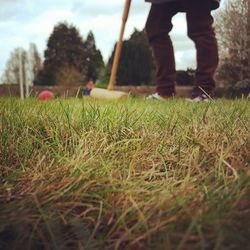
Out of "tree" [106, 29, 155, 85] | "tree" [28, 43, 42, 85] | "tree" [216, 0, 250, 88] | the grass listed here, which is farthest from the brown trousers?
"tree" [28, 43, 42, 85]

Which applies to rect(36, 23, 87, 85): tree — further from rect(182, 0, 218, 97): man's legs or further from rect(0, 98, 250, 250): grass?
rect(0, 98, 250, 250): grass

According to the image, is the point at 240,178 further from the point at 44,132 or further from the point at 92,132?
the point at 44,132

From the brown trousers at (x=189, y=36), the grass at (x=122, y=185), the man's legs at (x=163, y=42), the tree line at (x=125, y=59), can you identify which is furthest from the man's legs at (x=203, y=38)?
the grass at (x=122, y=185)

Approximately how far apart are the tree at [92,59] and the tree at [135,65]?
484 centimetres

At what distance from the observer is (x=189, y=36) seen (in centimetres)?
377

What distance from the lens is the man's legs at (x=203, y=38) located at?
363 cm

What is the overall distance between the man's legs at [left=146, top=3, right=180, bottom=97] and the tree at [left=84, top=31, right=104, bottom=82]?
25.2m

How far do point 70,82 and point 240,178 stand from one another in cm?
2032

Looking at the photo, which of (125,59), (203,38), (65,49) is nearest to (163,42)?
(203,38)

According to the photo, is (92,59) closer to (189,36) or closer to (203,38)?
(189,36)

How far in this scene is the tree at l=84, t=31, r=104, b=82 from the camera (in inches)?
1180

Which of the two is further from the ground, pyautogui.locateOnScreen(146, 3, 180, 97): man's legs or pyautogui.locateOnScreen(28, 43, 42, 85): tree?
pyautogui.locateOnScreen(28, 43, 42, 85): tree

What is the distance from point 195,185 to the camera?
38.5 inches

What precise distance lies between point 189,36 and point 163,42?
0.25 metres
